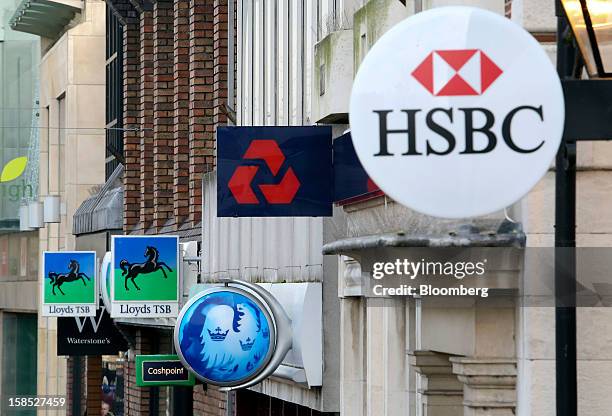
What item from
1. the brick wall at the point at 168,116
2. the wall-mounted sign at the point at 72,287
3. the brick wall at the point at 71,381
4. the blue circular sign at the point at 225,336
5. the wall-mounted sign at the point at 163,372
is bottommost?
the brick wall at the point at 71,381

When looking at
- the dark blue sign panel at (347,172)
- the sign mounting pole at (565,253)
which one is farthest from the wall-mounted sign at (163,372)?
the sign mounting pole at (565,253)

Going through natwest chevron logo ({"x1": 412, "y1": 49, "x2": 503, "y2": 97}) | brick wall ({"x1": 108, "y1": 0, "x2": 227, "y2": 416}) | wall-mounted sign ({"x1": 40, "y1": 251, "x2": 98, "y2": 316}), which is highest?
brick wall ({"x1": 108, "y1": 0, "x2": 227, "y2": 416})

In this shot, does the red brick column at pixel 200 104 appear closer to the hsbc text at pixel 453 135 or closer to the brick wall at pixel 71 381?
the brick wall at pixel 71 381

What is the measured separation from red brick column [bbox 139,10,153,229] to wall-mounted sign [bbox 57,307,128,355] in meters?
3.35

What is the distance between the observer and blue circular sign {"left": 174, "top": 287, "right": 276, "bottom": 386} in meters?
15.5

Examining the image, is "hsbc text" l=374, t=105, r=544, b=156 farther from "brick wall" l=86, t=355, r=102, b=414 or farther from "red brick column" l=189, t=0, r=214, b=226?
"brick wall" l=86, t=355, r=102, b=414

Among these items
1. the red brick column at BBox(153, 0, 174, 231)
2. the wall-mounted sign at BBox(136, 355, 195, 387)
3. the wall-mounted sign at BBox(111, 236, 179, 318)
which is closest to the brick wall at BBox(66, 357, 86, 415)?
the red brick column at BBox(153, 0, 174, 231)

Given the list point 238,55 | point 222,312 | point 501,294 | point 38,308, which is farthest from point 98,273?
point 501,294

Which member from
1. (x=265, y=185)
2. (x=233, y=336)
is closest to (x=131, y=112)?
(x=233, y=336)

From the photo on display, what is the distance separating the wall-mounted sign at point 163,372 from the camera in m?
21.5

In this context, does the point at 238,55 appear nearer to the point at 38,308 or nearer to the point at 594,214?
the point at 594,214

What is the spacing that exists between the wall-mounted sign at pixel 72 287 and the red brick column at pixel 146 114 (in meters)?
1.24

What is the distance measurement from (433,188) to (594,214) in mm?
2776

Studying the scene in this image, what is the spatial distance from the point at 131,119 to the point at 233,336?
1398cm
